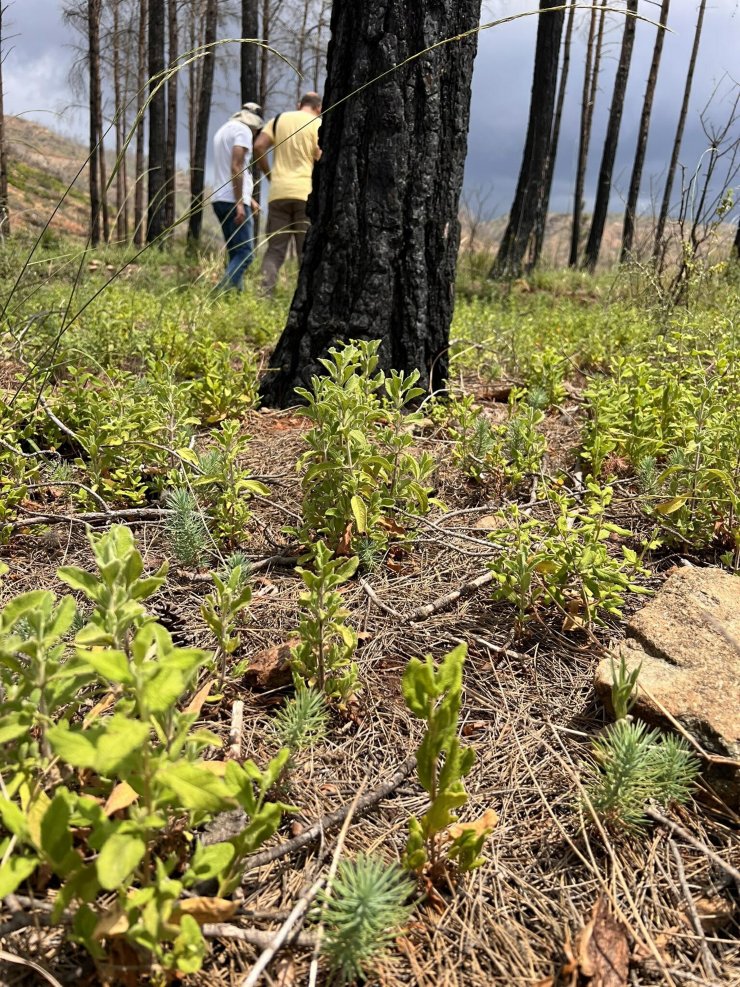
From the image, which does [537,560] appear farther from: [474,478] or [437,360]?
[437,360]

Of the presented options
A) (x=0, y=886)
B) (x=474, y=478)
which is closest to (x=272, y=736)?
(x=0, y=886)

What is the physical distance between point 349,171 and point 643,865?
2908 mm

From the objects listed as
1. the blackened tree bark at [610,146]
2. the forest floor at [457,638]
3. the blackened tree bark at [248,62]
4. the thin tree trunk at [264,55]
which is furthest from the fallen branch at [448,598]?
the thin tree trunk at [264,55]

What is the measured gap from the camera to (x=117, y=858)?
0.84 metres

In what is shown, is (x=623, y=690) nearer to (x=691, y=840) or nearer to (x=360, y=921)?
(x=691, y=840)

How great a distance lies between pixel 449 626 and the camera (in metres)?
1.83

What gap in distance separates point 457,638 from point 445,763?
59cm

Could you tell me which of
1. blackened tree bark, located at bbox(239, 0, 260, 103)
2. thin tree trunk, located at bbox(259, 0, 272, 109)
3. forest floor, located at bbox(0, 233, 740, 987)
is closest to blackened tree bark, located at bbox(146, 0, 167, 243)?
blackened tree bark, located at bbox(239, 0, 260, 103)

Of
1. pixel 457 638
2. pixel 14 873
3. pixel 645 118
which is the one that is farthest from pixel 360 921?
pixel 645 118

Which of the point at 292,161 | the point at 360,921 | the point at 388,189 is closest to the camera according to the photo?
the point at 360,921

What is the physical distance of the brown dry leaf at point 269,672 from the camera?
1.60m

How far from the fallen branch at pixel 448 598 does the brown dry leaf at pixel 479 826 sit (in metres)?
0.62

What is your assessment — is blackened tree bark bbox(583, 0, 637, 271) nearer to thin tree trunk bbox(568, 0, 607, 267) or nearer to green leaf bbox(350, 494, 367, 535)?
thin tree trunk bbox(568, 0, 607, 267)

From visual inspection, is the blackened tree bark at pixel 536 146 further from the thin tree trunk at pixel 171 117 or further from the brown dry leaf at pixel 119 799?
the brown dry leaf at pixel 119 799
